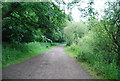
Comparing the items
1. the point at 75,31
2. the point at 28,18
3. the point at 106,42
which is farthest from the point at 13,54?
the point at 75,31

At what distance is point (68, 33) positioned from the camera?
2989 centimetres

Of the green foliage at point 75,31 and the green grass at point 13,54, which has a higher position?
the green foliage at point 75,31

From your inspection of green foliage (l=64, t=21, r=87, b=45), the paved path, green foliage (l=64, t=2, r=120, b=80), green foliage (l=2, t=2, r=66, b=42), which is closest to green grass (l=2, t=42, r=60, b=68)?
the paved path

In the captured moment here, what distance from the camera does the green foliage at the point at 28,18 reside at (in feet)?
25.0

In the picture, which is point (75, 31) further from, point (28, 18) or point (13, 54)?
point (13, 54)

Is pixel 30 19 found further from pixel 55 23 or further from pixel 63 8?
pixel 63 8

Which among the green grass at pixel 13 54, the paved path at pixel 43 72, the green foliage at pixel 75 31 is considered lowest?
the paved path at pixel 43 72

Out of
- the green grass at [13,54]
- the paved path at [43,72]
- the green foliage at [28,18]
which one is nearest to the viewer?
the paved path at [43,72]

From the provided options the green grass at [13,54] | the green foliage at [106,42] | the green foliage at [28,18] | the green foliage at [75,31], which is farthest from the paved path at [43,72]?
the green foliage at [75,31]

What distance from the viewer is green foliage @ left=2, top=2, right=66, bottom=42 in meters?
7.62

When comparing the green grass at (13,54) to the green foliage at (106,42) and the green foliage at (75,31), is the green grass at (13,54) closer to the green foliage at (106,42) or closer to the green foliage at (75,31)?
the green foliage at (106,42)

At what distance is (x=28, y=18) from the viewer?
10.3 metres

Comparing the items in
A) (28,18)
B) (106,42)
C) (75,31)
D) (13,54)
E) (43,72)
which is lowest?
(43,72)

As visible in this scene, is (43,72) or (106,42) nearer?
(43,72)
